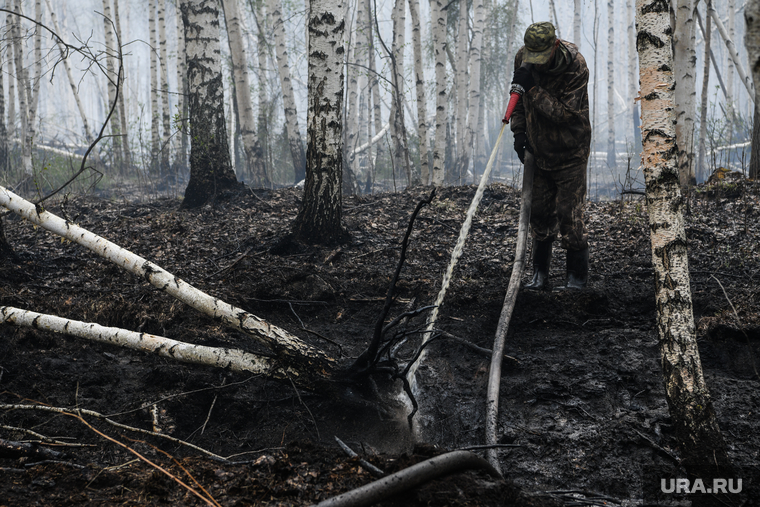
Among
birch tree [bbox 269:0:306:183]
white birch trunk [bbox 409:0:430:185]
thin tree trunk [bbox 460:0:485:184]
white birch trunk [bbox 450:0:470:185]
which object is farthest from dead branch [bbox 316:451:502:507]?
thin tree trunk [bbox 460:0:485:184]

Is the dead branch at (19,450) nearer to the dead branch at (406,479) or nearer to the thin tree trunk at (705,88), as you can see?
the dead branch at (406,479)

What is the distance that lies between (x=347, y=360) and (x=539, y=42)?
2716 millimetres

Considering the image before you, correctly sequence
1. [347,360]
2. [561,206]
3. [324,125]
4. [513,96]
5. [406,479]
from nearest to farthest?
[406,479] < [347,360] < [513,96] < [561,206] < [324,125]

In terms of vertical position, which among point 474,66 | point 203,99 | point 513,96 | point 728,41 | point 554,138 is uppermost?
point 474,66

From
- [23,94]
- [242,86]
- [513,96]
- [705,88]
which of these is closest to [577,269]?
[513,96]

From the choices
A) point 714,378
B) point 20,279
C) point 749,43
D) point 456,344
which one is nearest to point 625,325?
point 714,378

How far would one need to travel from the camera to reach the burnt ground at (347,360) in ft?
6.01

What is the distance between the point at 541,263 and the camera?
4199 millimetres

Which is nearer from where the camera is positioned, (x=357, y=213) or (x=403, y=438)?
(x=403, y=438)

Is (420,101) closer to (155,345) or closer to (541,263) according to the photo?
(541,263)

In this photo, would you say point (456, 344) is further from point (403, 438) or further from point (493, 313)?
point (403, 438)

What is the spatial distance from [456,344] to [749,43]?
8.89 ft

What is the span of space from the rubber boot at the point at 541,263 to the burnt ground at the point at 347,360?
0.75ft

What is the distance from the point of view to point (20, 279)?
13.9 ft
